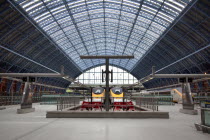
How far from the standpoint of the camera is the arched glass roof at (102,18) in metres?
28.5

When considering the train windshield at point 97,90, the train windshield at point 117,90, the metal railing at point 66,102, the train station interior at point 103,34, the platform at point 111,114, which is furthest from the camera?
the train windshield at point 117,90

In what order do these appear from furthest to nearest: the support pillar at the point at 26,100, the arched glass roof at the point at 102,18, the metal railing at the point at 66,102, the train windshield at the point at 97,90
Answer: the arched glass roof at the point at 102,18, the train windshield at the point at 97,90, the support pillar at the point at 26,100, the metal railing at the point at 66,102

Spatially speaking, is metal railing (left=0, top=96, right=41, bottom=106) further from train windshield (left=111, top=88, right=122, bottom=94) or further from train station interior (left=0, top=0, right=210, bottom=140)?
train windshield (left=111, top=88, right=122, bottom=94)

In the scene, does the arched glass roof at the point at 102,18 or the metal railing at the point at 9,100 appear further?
the metal railing at the point at 9,100

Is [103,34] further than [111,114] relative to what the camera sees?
Yes

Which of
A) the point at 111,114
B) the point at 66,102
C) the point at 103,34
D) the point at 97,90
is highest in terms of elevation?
the point at 103,34

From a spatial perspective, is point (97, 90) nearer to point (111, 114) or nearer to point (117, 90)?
point (117, 90)

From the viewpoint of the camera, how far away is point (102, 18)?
132ft

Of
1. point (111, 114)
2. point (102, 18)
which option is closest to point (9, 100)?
point (102, 18)

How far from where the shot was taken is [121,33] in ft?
156

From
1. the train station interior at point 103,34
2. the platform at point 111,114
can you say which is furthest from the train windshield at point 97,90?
the platform at point 111,114

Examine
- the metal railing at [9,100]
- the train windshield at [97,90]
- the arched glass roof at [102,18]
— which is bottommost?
the metal railing at [9,100]

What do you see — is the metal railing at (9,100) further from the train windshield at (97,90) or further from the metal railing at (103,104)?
the train windshield at (97,90)

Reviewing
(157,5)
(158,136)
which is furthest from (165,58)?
(158,136)
